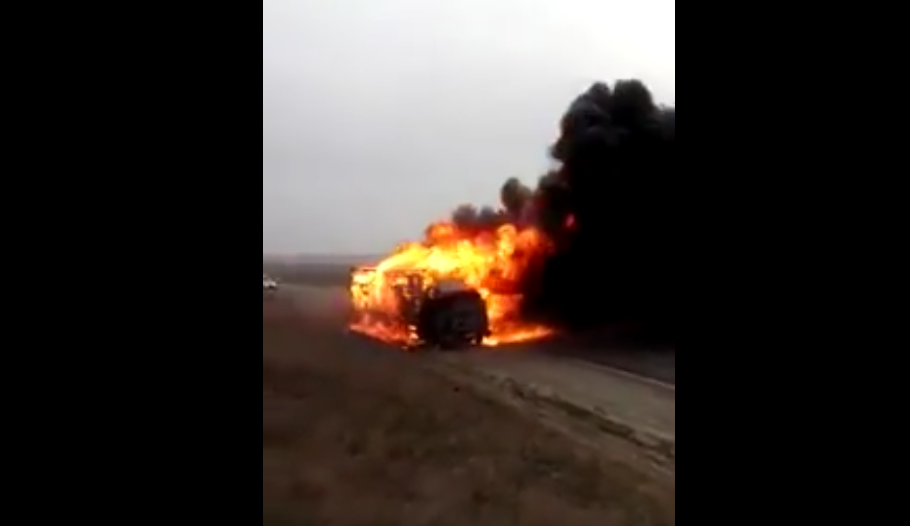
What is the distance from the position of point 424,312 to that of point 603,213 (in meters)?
3.79

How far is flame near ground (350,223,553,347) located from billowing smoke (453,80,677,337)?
0.78 ft

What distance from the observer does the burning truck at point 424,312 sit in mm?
13992

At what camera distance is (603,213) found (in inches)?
637

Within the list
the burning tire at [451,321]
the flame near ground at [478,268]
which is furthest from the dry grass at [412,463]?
the flame near ground at [478,268]

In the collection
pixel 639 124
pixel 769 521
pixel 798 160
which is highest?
pixel 639 124

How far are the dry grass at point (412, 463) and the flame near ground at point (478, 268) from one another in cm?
578

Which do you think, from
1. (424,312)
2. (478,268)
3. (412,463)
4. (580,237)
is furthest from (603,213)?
(412,463)

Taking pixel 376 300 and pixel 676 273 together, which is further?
pixel 376 300

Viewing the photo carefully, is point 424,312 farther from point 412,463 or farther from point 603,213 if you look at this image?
point 412,463

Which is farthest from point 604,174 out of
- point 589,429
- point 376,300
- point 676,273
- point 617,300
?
point 676,273
